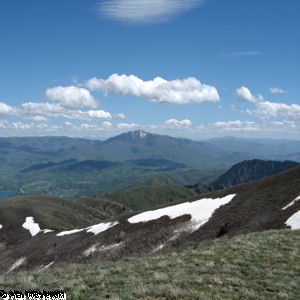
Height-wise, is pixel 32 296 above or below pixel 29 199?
above

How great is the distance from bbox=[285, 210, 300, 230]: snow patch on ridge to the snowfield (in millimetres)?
15097

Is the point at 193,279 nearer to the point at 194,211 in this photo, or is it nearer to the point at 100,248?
the point at 100,248

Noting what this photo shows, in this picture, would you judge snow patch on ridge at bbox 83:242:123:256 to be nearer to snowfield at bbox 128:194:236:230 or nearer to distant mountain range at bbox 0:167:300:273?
distant mountain range at bbox 0:167:300:273

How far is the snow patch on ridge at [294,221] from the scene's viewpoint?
32.8 meters

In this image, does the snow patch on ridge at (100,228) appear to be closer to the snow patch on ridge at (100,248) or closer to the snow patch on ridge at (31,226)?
the snow patch on ridge at (100,248)

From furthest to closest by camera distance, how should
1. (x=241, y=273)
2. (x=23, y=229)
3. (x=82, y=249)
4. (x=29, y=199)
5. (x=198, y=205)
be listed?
(x=29, y=199), (x=23, y=229), (x=198, y=205), (x=82, y=249), (x=241, y=273)

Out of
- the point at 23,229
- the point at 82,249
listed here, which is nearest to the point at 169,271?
the point at 82,249

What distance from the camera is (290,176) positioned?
5400 cm

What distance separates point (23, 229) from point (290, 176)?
78.4m

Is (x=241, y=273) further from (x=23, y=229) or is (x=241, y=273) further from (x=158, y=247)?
(x=23, y=229)

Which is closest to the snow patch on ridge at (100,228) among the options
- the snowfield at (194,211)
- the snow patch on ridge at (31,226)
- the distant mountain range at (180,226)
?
the distant mountain range at (180,226)

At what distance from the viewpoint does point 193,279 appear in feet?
50.4

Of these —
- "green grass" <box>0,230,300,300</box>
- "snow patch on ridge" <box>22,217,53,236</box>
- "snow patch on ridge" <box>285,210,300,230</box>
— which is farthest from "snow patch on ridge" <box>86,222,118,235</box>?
"green grass" <box>0,230,300,300</box>

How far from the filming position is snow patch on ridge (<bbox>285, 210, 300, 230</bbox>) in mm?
32819
